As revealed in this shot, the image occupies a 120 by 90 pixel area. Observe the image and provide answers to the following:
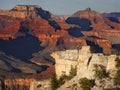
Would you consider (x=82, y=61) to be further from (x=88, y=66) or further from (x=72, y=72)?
(x=72, y=72)

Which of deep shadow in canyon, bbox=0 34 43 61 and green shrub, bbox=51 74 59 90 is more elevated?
green shrub, bbox=51 74 59 90

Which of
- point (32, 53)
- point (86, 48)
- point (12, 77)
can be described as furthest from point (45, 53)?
point (86, 48)

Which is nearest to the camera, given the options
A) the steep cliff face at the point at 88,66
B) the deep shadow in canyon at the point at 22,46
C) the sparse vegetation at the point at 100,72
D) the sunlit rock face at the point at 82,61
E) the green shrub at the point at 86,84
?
the green shrub at the point at 86,84

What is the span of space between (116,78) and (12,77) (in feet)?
295

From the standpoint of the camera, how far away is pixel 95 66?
30.7 meters

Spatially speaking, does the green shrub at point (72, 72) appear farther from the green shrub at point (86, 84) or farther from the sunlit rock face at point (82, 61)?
the green shrub at point (86, 84)

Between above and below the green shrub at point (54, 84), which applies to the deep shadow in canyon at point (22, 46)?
below

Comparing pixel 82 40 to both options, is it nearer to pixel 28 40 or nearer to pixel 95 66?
pixel 28 40

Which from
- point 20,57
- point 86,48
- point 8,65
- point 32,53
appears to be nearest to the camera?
point 86,48

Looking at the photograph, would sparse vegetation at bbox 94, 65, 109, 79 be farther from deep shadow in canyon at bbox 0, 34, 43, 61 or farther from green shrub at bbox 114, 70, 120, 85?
deep shadow in canyon at bbox 0, 34, 43, 61

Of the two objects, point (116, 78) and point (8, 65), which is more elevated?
point (116, 78)

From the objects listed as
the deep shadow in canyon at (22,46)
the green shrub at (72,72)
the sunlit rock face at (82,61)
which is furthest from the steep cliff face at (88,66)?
the deep shadow in canyon at (22,46)

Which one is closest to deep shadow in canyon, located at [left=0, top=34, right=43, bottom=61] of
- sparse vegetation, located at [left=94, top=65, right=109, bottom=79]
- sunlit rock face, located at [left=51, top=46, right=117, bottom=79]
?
sunlit rock face, located at [left=51, top=46, right=117, bottom=79]

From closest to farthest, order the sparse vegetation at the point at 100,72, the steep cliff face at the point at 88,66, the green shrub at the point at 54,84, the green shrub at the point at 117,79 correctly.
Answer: the green shrub at the point at 117,79, the steep cliff face at the point at 88,66, the sparse vegetation at the point at 100,72, the green shrub at the point at 54,84
